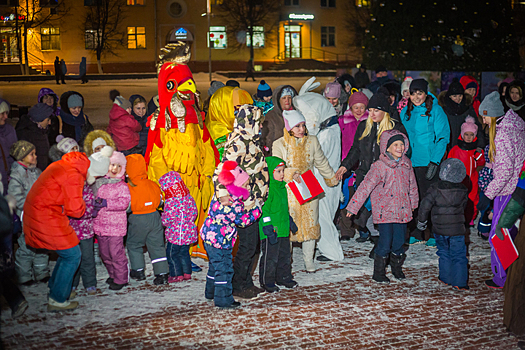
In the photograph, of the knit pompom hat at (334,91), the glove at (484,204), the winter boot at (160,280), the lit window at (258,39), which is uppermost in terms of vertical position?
the lit window at (258,39)

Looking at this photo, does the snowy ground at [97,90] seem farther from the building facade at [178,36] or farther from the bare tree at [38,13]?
the building facade at [178,36]

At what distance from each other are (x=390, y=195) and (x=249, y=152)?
1.73 metres

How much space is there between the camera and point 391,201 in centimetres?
652

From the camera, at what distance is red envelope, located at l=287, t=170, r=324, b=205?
6656 millimetres

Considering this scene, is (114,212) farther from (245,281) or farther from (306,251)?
(306,251)

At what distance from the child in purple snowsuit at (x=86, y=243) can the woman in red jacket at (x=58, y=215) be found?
0.46 m

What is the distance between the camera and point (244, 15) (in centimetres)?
4938

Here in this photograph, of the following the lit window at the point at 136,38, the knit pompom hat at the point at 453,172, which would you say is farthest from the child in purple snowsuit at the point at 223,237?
the lit window at the point at 136,38

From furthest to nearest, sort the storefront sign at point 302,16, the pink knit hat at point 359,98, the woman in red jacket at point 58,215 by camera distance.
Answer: the storefront sign at point 302,16
the pink knit hat at point 359,98
the woman in red jacket at point 58,215

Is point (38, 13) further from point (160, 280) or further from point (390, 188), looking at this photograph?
point (390, 188)

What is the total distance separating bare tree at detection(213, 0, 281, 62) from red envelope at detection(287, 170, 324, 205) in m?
42.9

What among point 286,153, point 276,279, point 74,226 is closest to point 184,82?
point 286,153

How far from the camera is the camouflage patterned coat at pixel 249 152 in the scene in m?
6.01

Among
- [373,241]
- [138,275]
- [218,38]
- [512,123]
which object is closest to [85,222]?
[138,275]
